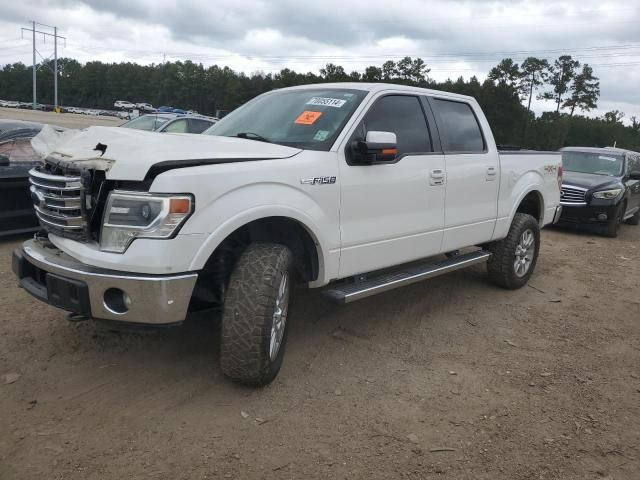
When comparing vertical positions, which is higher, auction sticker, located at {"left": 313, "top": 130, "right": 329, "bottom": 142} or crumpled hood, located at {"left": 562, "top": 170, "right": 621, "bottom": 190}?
auction sticker, located at {"left": 313, "top": 130, "right": 329, "bottom": 142}

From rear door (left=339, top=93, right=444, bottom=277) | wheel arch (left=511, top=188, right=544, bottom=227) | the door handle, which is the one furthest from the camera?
wheel arch (left=511, top=188, right=544, bottom=227)

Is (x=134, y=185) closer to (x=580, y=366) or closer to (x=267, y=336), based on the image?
(x=267, y=336)

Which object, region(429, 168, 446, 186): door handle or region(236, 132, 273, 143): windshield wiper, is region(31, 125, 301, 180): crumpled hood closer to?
region(236, 132, 273, 143): windshield wiper

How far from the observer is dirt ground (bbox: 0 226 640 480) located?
292 cm

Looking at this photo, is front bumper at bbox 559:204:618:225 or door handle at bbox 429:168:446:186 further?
front bumper at bbox 559:204:618:225

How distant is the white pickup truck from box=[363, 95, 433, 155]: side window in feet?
0.05

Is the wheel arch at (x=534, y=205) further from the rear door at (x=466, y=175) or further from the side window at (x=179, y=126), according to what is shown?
the side window at (x=179, y=126)

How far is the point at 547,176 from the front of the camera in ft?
21.4

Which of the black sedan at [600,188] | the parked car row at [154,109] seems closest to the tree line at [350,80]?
the parked car row at [154,109]

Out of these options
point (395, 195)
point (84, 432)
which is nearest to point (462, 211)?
point (395, 195)

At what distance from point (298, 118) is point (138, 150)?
1464 mm

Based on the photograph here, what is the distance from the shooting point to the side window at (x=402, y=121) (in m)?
4.41

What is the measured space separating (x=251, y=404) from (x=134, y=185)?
57.8 inches

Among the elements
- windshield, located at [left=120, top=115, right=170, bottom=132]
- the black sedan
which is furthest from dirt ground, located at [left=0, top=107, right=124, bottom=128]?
the black sedan
